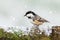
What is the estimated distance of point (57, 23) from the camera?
1.41m

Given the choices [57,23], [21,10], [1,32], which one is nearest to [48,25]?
[57,23]

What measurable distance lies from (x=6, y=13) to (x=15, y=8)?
0.26 ft

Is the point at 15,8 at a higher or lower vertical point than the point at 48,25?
higher

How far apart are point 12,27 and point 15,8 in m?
0.15

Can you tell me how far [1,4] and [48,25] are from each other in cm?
39

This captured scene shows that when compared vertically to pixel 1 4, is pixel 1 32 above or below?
below

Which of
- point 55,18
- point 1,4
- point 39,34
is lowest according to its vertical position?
point 39,34

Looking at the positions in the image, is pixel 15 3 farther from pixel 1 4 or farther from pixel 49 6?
pixel 49 6

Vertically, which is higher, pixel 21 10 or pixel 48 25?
pixel 21 10

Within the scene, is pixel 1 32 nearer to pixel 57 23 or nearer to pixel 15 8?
pixel 15 8

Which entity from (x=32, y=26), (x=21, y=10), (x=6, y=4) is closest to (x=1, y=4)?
(x=6, y=4)

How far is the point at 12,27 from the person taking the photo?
142 cm

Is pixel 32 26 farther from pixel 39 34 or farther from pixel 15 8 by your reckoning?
pixel 15 8

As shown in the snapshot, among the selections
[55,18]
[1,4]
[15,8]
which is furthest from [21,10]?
[55,18]
